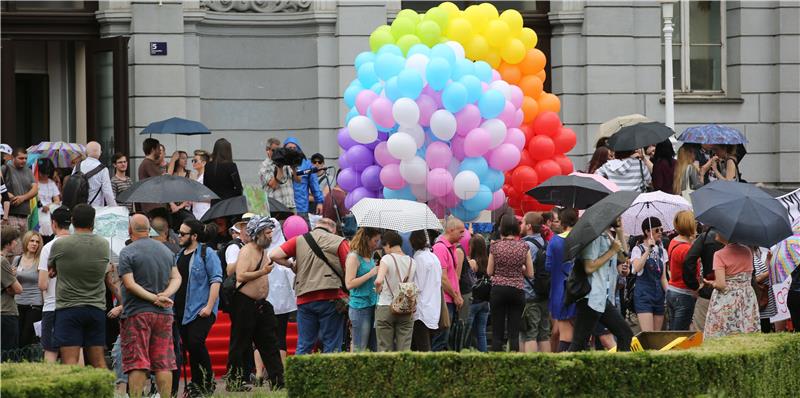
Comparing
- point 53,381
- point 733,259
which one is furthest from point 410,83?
point 53,381

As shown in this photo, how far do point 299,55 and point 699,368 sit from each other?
553 inches

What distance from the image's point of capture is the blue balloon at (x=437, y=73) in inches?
704

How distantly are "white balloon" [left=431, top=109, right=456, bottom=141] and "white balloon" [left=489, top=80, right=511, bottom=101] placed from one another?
0.71 meters

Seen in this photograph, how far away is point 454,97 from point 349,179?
1.88 metres

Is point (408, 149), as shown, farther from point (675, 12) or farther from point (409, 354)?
point (675, 12)

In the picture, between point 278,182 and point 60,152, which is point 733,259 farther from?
point 60,152

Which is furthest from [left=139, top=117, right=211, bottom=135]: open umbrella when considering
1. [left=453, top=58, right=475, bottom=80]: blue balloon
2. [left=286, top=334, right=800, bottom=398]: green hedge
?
[left=286, top=334, right=800, bottom=398]: green hedge

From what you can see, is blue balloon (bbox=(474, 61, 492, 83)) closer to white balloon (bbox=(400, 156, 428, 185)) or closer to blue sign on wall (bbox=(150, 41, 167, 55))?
white balloon (bbox=(400, 156, 428, 185))

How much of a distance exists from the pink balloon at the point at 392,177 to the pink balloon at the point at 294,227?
1.58m

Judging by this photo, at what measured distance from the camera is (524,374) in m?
11.2

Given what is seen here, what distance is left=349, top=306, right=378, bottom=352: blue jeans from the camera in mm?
15234

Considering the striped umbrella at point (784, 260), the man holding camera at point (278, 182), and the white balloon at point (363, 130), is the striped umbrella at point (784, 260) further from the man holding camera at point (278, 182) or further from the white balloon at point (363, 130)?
the man holding camera at point (278, 182)

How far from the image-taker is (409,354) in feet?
37.7

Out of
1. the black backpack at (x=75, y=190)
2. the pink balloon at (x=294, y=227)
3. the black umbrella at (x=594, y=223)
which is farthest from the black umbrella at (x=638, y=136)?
the black backpack at (x=75, y=190)
